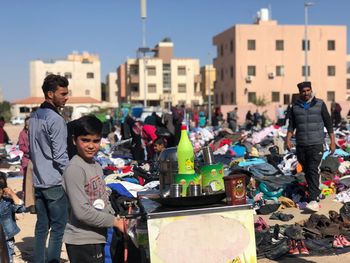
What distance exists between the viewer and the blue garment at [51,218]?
402 centimetres

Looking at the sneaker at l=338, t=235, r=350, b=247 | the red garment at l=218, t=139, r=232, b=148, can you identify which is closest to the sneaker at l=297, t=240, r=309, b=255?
the sneaker at l=338, t=235, r=350, b=247

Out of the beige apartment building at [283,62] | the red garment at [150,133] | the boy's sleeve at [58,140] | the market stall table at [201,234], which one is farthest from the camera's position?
the beige apartment building at [283,62]

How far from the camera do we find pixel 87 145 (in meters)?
2.96

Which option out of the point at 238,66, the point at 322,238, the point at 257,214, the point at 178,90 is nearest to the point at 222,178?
the point at 322,238

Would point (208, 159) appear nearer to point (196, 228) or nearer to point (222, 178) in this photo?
point (222, 178)

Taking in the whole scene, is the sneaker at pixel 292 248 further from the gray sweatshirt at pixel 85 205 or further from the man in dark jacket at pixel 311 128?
the gray sweatshirt at pixel 85 205

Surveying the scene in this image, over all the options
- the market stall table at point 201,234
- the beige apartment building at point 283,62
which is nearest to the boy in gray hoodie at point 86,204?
the market stall table at point 201,234

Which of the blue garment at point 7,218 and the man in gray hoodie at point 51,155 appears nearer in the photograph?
the man in gray hoodie at point 51,155

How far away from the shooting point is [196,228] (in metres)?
2.67

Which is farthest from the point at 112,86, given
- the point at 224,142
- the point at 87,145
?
the point at 87,145

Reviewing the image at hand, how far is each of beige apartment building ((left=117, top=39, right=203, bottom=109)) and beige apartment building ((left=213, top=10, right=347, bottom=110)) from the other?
2333cm

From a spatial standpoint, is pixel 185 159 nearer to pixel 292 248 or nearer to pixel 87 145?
pixel 87 145

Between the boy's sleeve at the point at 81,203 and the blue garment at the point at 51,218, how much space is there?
1.21 m

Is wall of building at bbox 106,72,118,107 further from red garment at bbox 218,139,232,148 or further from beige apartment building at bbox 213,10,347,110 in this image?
red garment at bbox 218,139,232,148
